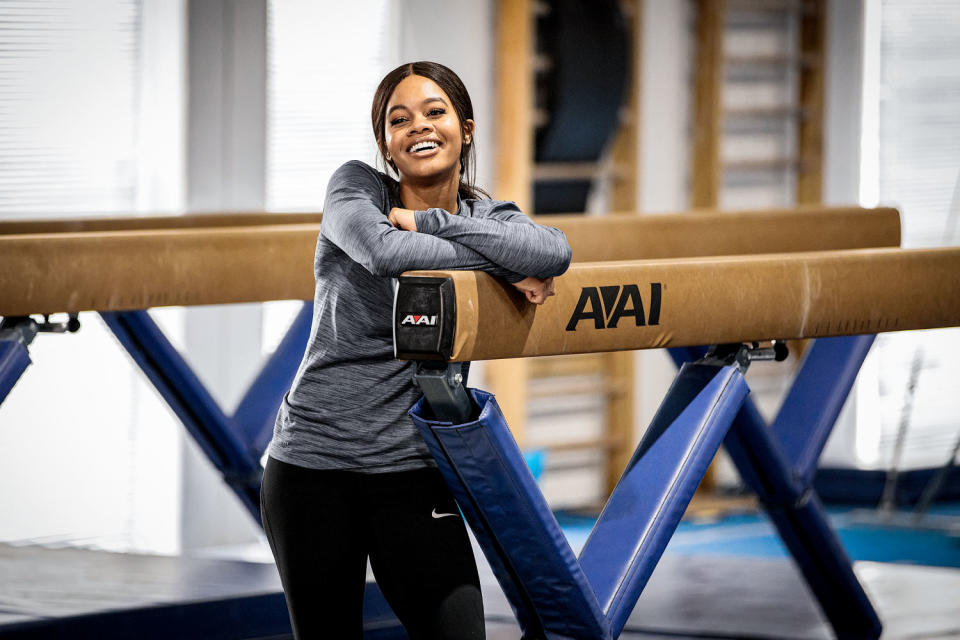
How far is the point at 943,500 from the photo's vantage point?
6.68 m

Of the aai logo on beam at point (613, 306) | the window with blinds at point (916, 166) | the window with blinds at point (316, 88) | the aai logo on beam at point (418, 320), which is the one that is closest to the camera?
the aai logo on beam at point (418, 320)

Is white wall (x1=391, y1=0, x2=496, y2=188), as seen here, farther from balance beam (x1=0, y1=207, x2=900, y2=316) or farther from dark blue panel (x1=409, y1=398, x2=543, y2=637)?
dark blue panel (x1=409, y1=398, x2=543, y2=637)

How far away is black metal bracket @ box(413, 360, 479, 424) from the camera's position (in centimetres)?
172

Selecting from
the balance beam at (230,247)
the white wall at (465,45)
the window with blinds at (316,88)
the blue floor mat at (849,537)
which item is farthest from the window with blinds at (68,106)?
the blue floor mat at (849,537)

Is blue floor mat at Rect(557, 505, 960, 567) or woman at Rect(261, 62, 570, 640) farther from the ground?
woman at Rect(261, 62, 570, 640)

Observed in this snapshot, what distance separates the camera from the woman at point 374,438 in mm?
1731

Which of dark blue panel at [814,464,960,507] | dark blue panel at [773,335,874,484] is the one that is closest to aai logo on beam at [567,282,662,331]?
dark blue panel at [773,335,874,484]

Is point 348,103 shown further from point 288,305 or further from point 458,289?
point 458,289

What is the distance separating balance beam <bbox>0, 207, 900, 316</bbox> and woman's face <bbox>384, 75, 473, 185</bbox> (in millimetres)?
878

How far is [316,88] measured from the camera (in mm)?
5508

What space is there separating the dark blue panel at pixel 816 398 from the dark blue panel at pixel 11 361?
70.5 inches

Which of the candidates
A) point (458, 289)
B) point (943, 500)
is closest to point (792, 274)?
point (458, 289)

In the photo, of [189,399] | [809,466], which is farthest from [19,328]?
[809,466]

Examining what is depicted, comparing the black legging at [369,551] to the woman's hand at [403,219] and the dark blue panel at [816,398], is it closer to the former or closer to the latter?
the woman's hand at [403,219]
